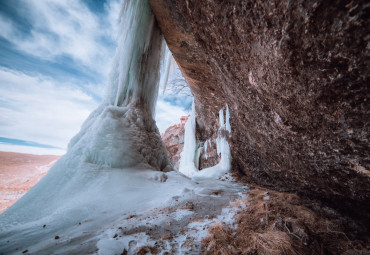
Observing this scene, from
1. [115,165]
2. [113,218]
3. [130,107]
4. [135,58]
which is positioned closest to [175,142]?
[130,107]

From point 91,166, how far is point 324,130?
316 cm

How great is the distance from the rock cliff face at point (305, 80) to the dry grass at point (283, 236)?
1.23ft

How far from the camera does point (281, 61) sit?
1331mm

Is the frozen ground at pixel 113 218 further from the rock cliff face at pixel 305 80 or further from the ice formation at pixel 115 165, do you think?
the rock cliff face at pixel 305 80

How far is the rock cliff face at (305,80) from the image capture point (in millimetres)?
913

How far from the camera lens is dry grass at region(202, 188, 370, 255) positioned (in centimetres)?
117

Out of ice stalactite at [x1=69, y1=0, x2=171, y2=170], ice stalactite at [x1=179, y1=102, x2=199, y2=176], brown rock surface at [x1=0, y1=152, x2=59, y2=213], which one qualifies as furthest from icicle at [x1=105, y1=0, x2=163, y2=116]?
brown rock surface at [x1=0, y1=152, x2=59, y2=213]

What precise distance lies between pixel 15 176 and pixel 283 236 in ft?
52.1

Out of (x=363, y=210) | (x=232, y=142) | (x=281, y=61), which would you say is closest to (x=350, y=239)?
(x=363, y=210)

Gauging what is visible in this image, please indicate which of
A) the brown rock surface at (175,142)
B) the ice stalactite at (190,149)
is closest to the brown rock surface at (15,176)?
the ice stalactite at (190,149)

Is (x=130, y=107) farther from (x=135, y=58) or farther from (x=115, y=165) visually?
(x=115, y=165)

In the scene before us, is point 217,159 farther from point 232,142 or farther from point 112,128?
point 112,128

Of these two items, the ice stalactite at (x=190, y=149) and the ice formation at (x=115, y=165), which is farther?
the ice stalactite at (x=190, y=149)

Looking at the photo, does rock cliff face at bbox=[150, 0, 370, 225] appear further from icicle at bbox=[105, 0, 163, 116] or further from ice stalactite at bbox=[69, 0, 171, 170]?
ice stalactite at bbox=[69, 0, 171, 170]
